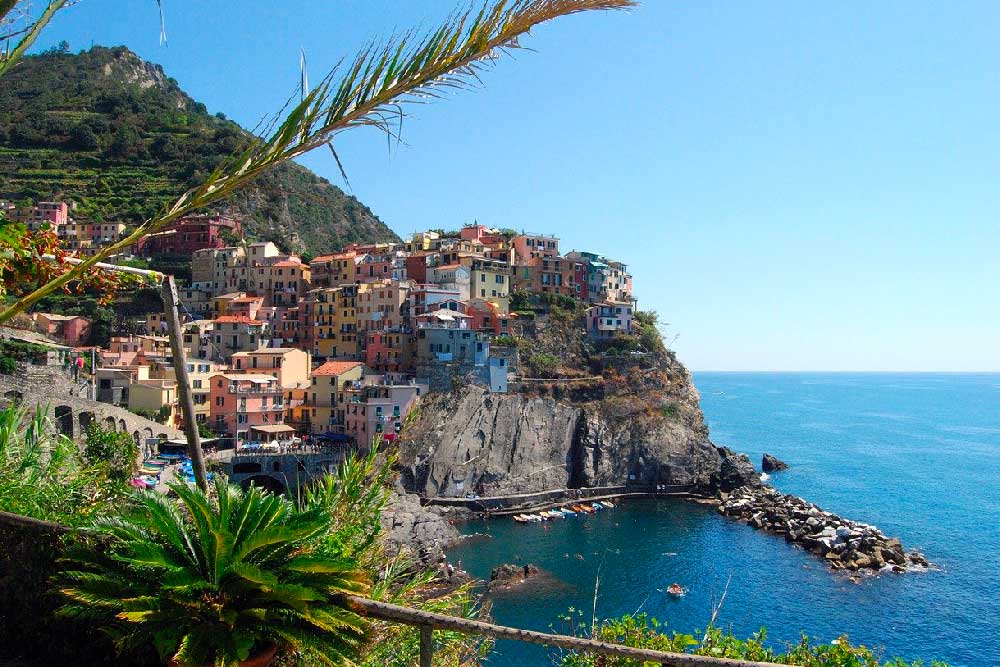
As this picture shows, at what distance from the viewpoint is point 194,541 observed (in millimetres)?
4281

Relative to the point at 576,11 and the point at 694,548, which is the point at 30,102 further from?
the point at 576,11

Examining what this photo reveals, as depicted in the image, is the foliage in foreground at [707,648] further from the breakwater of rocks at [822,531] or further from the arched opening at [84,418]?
the arched opening at [84,418]

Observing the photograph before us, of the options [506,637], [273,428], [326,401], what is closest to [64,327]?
[273,428]

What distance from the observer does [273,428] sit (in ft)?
123

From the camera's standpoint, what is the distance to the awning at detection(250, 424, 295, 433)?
3706cm

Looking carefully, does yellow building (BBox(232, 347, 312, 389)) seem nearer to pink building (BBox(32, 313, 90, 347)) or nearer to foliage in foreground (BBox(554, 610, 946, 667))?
pink building (BBox(32, 313, 90, 347))

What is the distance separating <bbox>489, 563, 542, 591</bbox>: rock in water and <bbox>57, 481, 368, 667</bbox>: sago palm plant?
78.0 feet

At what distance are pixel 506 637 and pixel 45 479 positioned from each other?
527cm

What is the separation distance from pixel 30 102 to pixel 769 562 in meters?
89.1

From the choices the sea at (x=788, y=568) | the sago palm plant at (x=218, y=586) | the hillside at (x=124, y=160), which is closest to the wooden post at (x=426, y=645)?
the sago palm plant at (x=218, y=586)

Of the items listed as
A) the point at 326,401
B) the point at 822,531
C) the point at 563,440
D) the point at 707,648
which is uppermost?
the point at 707,648

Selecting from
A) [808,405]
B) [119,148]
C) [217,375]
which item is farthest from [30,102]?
[808,405]

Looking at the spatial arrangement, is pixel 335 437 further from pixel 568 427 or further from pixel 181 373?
pixel 181 373

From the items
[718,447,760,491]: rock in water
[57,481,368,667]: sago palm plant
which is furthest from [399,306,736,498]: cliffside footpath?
[57,481,368,667]: sago palm plant
